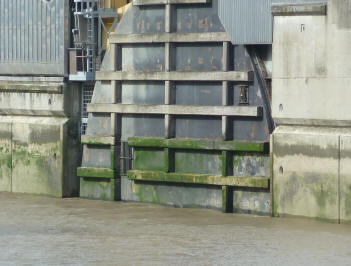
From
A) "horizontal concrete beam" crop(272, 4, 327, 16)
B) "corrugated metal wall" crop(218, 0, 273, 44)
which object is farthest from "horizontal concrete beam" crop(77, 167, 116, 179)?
"horizontal concrete beam" crop(272, 4, 327, 16)

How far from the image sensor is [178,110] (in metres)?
28.3

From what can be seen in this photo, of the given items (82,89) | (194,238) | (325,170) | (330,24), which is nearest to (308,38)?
(330,24)

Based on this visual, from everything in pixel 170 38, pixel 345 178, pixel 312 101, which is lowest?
pixel 345 178

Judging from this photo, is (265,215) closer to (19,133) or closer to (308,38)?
(308,38)

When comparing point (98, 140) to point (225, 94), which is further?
point (98, 140)

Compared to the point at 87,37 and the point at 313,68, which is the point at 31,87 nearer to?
the point at 87,37

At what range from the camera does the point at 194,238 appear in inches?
955

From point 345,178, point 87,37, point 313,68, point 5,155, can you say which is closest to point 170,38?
point 87,37

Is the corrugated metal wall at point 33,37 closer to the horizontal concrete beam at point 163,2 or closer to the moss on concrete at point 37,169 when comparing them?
the moss on concrete at point 37,169

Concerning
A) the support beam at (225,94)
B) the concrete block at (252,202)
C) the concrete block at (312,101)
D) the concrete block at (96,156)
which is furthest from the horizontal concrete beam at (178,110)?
the concrete block at (252,202)

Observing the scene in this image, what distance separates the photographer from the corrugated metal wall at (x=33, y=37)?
30938mm

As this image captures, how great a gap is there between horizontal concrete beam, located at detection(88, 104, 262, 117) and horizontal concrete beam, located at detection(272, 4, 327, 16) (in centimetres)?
251

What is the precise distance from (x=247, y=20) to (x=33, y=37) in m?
7.44

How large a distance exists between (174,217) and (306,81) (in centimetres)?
487
